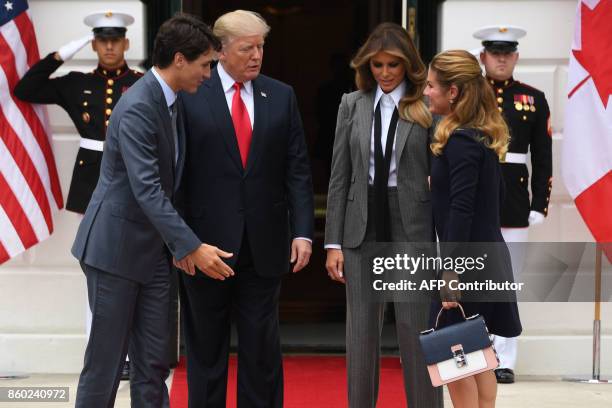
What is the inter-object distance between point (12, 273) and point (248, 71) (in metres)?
2.75

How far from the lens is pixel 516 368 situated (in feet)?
22.4

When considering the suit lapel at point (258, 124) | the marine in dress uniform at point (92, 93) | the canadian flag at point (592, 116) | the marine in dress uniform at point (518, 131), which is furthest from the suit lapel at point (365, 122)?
the marine in dress uniform at point (92, 93)

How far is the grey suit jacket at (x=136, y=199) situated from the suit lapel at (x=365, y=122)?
0.84 m

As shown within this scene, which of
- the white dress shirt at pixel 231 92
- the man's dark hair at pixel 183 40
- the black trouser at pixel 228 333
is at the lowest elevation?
the black trouser at pixel 228 333

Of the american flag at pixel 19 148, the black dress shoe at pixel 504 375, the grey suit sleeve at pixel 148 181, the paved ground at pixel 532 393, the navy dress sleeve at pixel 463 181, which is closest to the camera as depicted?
the grey suit sleeve at pixel 148 181

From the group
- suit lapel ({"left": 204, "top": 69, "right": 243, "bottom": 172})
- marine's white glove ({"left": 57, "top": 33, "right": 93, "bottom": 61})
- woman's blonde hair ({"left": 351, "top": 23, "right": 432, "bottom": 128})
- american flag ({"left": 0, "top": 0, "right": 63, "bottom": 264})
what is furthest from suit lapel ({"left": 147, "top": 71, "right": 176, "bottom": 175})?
american flag ({"left": 0, "top": 0, "right": 63, "bottom": 264})

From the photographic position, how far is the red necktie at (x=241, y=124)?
4.77m

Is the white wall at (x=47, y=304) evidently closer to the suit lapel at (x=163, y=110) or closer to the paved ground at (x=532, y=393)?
the paved ground at (x=532, y=393)

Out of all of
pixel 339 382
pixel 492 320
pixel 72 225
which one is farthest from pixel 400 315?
pixel 72 225

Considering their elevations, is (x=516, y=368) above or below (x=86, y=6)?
below

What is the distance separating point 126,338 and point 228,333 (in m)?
0.69

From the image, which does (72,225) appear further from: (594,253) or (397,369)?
(594,253)

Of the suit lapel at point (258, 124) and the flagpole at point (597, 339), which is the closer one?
the suit lapel at point (258, 124)

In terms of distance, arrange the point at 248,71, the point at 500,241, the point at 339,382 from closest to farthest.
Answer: the point at 500,241 → the point at 248,71 → the point at 339,382
